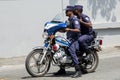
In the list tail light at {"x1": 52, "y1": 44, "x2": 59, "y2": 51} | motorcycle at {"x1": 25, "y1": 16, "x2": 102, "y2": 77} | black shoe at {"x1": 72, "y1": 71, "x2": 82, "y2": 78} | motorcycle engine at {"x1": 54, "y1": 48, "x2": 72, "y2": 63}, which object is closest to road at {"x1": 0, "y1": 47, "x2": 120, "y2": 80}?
black shoe at {"x1": 72, "y1": 71, "x2": 82, "y2": 78}

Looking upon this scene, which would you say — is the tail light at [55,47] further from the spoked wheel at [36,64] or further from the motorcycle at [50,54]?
the spoked wheel at [36,64]

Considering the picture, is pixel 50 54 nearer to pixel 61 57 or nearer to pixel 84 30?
pixel 61 57

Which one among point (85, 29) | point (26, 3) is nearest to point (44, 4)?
point (26, 3)

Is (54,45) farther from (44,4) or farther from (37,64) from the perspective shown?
(44,4)

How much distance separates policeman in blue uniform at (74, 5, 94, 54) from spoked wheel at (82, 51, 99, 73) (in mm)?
183

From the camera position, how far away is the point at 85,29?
34.8 feet

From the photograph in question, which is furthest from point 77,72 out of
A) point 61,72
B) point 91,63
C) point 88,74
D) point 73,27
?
point 73,27

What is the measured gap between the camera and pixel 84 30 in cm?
1063

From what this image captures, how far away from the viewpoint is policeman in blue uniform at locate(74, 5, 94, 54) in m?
10.4

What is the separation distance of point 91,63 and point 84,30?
0.87 metres

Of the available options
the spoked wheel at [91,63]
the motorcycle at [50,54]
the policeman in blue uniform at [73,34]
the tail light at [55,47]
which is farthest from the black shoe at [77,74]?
the tail light at [55,47]

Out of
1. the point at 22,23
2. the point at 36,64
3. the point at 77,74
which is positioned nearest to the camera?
the point at 36,64

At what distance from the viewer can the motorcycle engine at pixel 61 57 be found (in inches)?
398

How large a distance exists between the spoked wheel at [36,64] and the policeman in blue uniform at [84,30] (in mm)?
965
